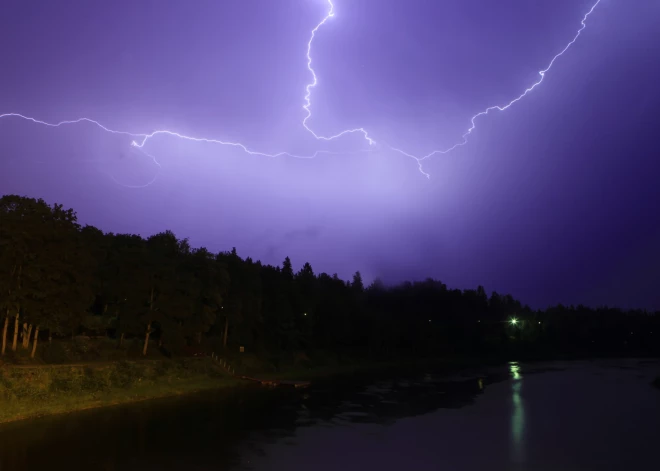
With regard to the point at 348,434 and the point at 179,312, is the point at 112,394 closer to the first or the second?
the point at 179,312

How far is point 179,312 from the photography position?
63312 millimetres

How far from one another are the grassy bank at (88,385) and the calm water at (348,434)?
7.46ft

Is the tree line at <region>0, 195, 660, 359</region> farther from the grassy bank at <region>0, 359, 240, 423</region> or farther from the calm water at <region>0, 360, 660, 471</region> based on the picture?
the calm water at <region>0, 360, 660, 471</region>

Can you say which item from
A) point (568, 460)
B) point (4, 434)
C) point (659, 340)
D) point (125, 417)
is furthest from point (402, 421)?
point (659, 340)

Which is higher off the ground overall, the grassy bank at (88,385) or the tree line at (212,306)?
the tree line at (212,306)

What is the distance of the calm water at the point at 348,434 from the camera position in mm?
27344

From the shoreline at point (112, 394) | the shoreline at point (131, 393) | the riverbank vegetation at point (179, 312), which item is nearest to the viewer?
the shoreline at point (112, 394)

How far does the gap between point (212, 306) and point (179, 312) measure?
9.87 metres

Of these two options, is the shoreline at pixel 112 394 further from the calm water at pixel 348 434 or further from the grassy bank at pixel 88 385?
the calm water at pixel 348 434

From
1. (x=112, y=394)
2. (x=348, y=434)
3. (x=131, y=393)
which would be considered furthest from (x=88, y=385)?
(x=348, y=434)

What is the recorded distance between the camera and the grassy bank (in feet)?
127

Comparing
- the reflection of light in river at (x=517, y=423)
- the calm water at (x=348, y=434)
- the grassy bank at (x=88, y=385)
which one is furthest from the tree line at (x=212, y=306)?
the reflection of light in river at (x=517, y=423)

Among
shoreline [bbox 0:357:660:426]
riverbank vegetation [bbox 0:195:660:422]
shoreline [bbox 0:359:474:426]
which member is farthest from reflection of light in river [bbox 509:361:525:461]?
riverbank vegetation [bbox 0:195:660:422]

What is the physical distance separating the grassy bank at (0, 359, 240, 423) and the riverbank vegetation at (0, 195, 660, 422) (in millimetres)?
325
